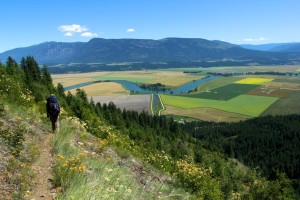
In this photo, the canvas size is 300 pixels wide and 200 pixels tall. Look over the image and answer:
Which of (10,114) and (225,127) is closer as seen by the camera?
(10,114)

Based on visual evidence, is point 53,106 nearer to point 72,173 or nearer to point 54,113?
point 54,113

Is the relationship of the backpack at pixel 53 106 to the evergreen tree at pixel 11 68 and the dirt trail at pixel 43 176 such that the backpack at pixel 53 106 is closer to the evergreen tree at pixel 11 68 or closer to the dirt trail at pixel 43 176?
the dirt trail at pixel 43 176

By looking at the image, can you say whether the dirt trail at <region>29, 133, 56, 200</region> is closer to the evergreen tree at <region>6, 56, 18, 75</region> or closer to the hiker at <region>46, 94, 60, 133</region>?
the hiker at <region>46, 94, 60, 133</region>

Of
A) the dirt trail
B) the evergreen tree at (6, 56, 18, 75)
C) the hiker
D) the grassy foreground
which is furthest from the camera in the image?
the evergreen tree at (6, 56, 18, 75)

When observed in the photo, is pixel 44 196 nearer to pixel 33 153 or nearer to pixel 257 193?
pixel 33 153

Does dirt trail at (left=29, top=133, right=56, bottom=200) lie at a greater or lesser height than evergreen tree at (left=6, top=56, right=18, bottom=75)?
lesser

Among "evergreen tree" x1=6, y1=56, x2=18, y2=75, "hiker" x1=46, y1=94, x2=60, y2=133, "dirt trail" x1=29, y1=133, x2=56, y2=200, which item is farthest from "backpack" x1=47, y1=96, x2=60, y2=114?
"evergreen tree" x1=6, y1=56, x2=18, y2=75

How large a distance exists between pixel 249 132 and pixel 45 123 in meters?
157

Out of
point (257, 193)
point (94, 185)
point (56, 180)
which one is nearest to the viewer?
point (94, 185)

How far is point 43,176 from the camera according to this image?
10773 millimetres

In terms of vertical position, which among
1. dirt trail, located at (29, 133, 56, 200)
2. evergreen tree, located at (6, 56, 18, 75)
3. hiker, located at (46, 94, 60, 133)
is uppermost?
evergreen tree, located at (6, 56, 18, 75)

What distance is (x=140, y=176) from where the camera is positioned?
1606cm

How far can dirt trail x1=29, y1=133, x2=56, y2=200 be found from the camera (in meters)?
9.33

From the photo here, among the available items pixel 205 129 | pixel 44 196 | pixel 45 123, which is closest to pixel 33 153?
pixel 44 196
